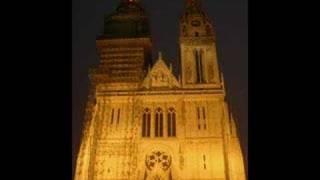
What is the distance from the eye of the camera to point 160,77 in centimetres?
2759

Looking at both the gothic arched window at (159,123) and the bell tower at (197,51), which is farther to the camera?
the bell tower at (197,51)

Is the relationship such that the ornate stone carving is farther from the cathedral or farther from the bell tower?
the bell tower

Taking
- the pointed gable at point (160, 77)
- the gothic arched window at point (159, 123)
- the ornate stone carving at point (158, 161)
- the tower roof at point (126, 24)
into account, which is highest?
the tower roof at point (126, 24)

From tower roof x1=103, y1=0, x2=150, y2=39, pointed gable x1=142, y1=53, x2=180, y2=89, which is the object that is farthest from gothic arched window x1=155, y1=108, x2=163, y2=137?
tower roof x1=103, y1=0, x2=150, y2=39

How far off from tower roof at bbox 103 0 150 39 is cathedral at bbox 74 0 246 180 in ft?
0.17

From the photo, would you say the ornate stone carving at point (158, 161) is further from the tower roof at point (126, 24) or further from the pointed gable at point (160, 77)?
the tower roof at point (126, 24)

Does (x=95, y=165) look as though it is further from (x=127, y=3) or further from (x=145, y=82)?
(x=127, y=3)

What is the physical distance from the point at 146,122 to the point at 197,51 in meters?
4.52

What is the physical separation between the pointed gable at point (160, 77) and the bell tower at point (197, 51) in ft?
2.08

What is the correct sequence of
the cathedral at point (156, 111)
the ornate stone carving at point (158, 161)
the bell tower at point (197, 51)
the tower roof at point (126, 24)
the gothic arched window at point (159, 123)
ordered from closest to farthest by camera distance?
the cathedral at point (156, 111) → the ornate stone carving at point (158, 161) → the gothic arched window at point (159, 123) → the bell tower at point (197, 51) → the tower roof at point (126, 24)

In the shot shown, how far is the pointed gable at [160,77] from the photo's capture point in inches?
1073

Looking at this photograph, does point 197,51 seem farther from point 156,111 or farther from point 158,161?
point 158,161

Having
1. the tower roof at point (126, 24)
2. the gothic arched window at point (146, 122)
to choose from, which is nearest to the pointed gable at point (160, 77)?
the gothic arched window at point (146, 122)

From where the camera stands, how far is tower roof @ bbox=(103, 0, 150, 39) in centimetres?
2839
